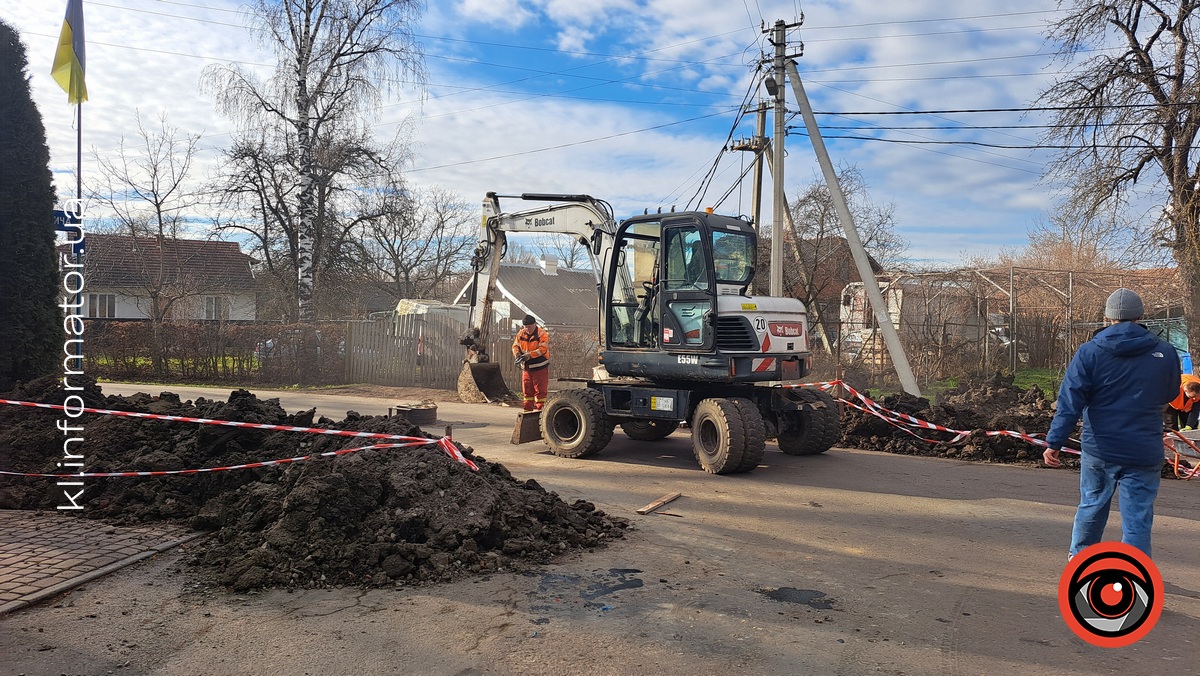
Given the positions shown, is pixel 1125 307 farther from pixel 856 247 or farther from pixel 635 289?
pixel 856 247

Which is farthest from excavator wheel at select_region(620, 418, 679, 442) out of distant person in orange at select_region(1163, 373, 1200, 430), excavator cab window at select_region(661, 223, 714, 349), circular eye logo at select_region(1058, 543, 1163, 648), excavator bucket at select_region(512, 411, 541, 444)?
circular eye logo at select_region(1058, 543, 1163, 648)

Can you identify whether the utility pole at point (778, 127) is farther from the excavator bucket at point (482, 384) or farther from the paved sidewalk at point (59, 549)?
the paved sidewalk at point (59, 549)

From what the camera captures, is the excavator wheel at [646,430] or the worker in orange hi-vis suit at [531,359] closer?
the excavator wheel at [646,430]

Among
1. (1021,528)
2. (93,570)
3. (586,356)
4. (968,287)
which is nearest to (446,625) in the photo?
(93,570)

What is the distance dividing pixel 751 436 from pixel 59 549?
21.7 ft

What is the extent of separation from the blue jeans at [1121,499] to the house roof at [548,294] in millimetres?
28916

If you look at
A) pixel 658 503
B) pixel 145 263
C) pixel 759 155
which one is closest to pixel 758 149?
pixel 759 155

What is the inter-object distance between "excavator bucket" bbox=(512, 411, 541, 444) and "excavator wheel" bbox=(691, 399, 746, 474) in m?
2.75

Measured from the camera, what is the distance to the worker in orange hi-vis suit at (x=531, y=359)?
43.8ft

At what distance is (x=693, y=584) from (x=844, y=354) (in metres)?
15.6

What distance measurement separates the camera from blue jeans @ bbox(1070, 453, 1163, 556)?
4.80 m

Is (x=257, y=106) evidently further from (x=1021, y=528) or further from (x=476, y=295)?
(x=1021, y=528)

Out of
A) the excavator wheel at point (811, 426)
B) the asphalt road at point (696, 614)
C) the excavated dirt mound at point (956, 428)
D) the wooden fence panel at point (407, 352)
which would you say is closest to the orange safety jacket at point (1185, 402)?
the excavated dirt mound at point (956, 428)

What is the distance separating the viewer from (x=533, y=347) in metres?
13.4
